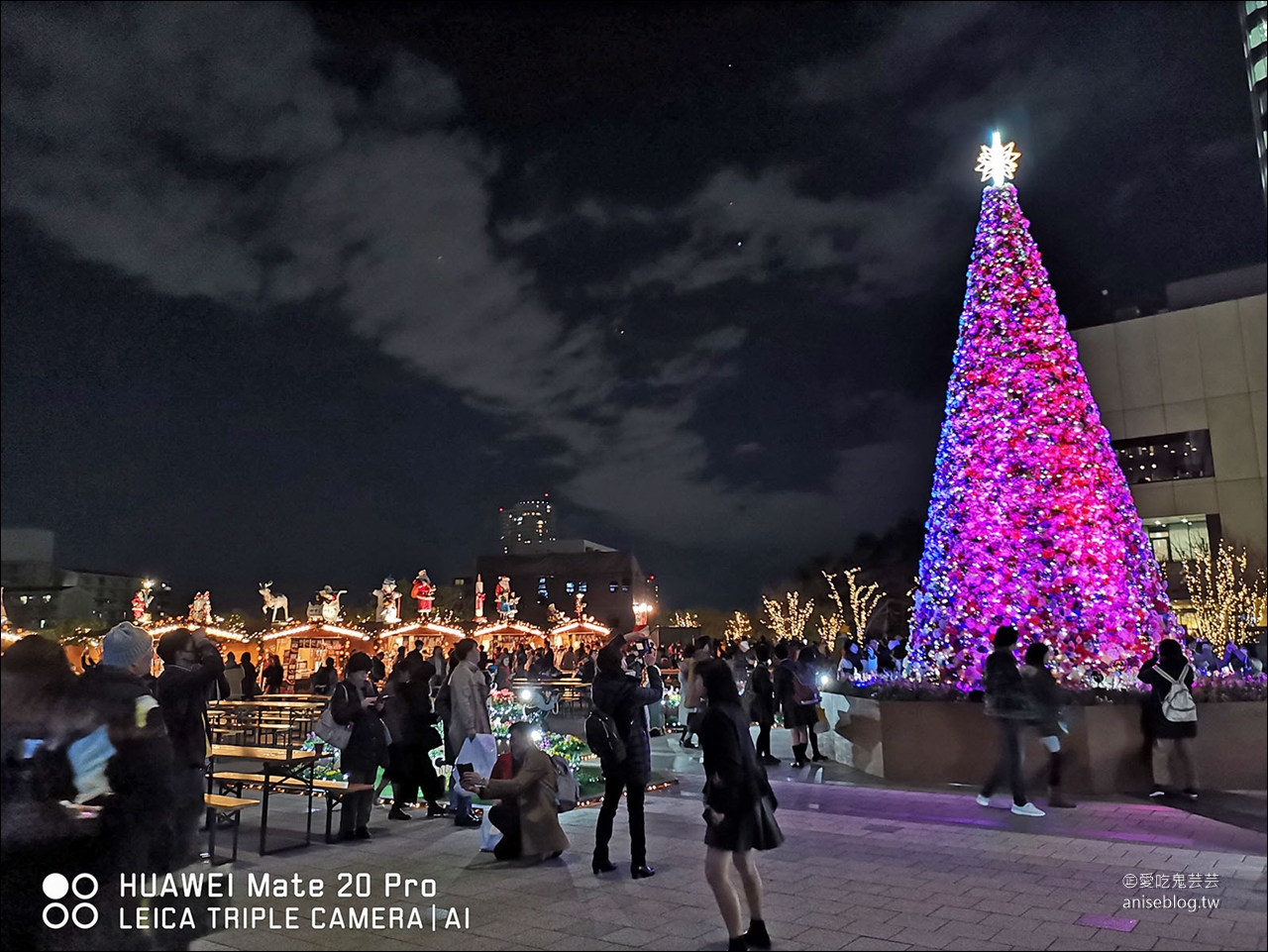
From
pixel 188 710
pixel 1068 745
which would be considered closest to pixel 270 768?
pixel 188 710

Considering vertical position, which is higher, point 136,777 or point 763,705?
point 136,777

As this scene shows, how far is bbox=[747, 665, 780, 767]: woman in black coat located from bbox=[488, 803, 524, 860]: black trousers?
20.2 ft

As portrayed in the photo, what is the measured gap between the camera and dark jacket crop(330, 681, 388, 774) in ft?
28.3

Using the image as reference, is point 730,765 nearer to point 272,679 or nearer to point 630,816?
point 630,816

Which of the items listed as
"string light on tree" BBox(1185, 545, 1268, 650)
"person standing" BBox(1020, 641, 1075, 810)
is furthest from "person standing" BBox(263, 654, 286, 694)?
"string light on tree" BBox(1185, 545, 1268, 650)

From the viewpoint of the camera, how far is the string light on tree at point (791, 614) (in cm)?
4844

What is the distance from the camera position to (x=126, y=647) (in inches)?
183

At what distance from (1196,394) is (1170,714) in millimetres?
36322

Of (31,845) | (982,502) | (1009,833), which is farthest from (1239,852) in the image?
(31,845)

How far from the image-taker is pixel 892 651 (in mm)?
13977

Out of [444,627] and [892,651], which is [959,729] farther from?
[444,627]

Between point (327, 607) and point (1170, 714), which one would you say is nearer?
point (1170, 714)

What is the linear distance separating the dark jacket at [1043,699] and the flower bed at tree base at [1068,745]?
0.67 m

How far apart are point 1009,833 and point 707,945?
162 inches
